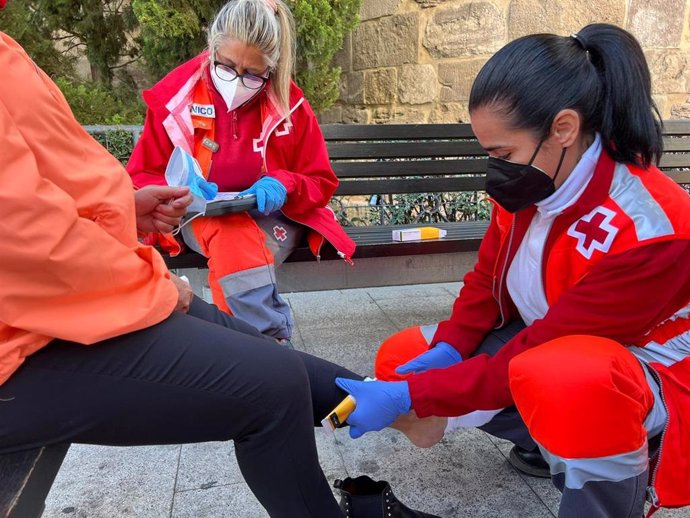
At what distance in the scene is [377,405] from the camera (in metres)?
1.54

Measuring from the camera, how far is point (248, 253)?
93.7 inches

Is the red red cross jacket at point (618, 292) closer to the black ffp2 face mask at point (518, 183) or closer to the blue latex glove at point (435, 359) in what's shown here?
the black ffp2 face mask at point (518, 183)

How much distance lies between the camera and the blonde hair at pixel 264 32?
2.30 metres

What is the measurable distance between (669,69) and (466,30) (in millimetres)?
1900

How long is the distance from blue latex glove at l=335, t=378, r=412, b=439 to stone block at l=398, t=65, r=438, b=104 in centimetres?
468

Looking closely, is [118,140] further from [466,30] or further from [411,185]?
[466,30]

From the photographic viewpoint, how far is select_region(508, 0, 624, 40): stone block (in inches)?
209

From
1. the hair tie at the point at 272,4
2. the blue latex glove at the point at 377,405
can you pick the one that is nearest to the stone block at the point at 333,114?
the hair tie at the point at 272,4

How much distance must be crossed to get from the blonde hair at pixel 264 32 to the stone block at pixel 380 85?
352 cm

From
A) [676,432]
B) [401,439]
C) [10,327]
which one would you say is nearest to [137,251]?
[10,327]

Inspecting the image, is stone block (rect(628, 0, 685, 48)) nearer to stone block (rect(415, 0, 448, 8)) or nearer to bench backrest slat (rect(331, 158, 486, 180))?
stone block (rect(415, 0, 448, 8))

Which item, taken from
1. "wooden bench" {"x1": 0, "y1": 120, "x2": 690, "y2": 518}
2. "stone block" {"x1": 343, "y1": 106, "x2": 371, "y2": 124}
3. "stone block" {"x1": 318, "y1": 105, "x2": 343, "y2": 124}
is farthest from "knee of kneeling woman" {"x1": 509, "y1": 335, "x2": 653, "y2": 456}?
"stone block" {"x1": 318, "y1": 105, "x2": 343, "y2": 124}

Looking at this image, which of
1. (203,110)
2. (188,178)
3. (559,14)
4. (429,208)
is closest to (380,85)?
(559,14)

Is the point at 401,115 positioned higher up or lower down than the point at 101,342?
lower down
